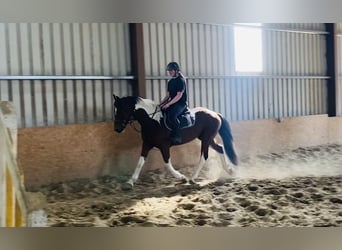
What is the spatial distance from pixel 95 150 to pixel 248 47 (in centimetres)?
89

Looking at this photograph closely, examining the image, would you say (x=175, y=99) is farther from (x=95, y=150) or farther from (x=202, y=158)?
(x=95, y=150)

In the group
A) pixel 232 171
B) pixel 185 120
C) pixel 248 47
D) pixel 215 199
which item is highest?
pixel 248 47

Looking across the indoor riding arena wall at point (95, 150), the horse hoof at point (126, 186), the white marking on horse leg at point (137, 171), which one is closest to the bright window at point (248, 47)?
the indoor riding arena wall at point (95, 150)

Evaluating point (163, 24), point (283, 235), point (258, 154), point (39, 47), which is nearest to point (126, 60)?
point (163, 24)

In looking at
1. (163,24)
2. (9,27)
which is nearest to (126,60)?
(163,24)

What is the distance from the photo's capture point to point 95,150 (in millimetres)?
2090

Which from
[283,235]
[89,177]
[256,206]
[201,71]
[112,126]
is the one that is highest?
[201,71]

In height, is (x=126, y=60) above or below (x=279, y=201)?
above

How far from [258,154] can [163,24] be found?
30.2 inches

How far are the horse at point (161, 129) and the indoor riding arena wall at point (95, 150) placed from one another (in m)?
0.03

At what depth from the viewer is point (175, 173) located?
6.86ft

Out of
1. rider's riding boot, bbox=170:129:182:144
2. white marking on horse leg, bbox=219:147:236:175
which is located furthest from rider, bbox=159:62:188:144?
white marking on horse leg, bbox=219:147:236:175

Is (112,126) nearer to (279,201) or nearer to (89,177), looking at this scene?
(89,177)

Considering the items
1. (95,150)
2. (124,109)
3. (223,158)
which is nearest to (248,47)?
(223,158)
